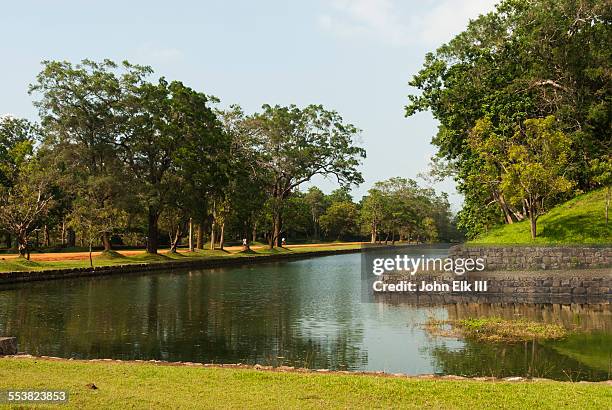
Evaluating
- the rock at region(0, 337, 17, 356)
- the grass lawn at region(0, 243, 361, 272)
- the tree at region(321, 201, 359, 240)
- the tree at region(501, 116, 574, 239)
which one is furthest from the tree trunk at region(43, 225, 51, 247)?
the rock at region(0, 337, 17, 356)

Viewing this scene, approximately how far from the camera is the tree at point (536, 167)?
3297cm

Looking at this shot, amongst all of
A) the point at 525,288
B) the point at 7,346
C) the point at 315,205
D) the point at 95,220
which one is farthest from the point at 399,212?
the point at 7,346

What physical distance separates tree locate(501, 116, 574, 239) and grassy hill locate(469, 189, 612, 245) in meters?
1.11

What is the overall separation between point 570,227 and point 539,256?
4.52 metres

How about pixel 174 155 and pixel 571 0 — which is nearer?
pixel 571 0

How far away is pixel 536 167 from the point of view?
107 ft

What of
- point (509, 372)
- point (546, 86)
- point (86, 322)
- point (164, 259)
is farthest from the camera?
point (164, 259)

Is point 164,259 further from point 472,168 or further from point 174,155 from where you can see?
point 472,168

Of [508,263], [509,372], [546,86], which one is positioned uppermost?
[546,86]

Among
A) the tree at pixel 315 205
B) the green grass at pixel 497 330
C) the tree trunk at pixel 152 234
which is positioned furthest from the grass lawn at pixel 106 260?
the tree at pixel 315 205

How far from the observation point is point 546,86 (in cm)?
4112

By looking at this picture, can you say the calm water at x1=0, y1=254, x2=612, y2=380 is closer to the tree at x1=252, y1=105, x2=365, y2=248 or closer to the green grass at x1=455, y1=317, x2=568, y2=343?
the green grass at x1=455, y1=317, x2=568, y2=343

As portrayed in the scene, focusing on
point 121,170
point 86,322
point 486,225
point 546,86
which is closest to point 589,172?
point 546,86

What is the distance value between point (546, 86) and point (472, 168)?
27.0 feet
